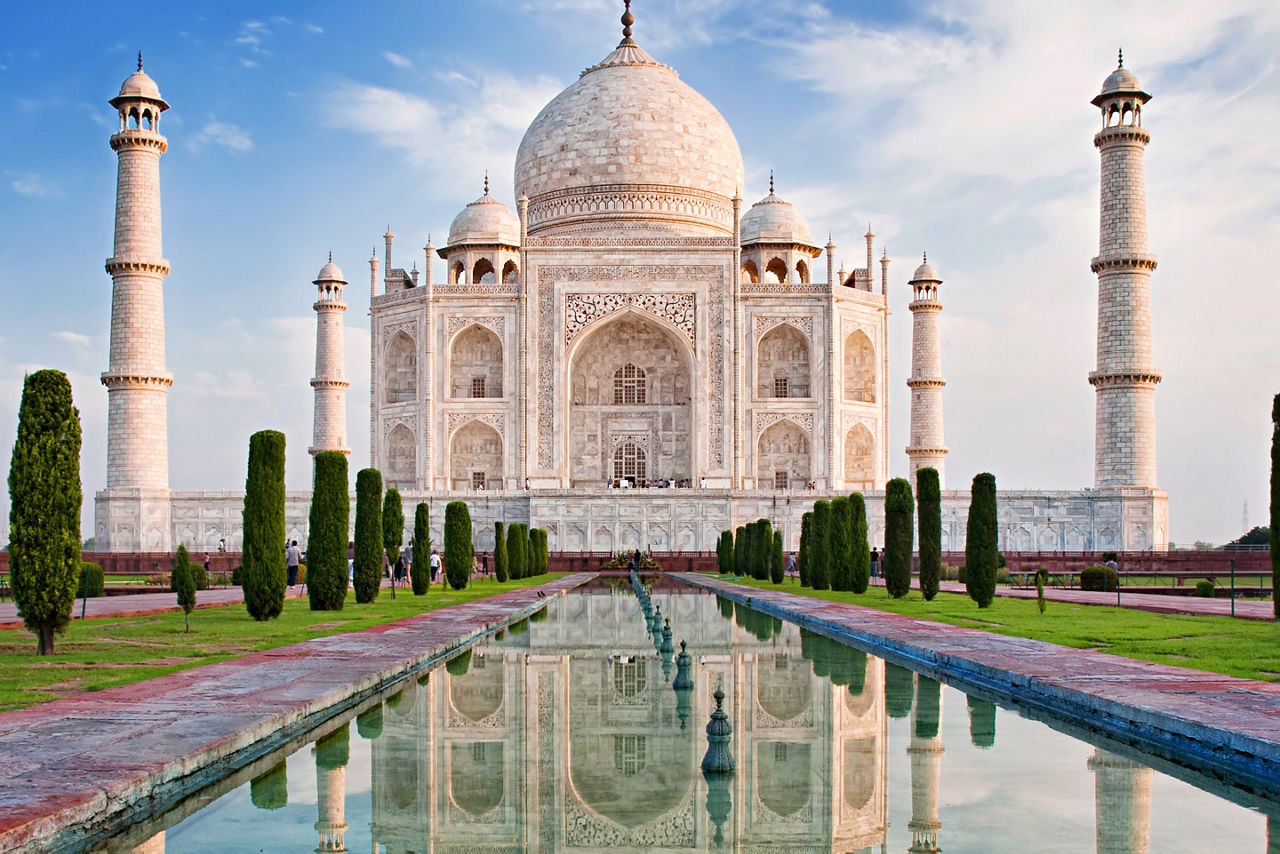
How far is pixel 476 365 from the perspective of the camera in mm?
26719

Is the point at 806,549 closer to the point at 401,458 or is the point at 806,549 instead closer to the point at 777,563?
the point at 777,563

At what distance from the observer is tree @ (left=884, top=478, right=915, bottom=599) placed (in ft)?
40.3

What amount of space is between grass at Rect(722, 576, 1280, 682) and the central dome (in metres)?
17.5

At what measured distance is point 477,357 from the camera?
2673 cm

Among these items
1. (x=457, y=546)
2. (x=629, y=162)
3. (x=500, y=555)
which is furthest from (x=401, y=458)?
(x=457, y=546)

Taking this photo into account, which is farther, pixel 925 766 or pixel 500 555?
pixel 500 555

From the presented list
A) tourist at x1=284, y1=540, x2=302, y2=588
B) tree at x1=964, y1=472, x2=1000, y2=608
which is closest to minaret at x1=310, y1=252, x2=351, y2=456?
tourist at x1=284, y1=540, x2=302, y2=588

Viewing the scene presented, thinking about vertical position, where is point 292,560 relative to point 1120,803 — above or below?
below

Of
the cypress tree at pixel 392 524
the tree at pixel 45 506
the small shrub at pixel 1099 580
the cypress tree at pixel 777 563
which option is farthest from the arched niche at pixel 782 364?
the tree at pixel 45 506

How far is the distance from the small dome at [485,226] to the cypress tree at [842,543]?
50.2ft

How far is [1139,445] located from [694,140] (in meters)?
12.2

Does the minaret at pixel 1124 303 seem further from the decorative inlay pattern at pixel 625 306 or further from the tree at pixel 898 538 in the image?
the tree at pixel 898 538

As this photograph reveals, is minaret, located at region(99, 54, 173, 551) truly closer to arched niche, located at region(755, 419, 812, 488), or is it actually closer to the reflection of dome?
the reflection of dome

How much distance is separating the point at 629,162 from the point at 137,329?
37.4ft
